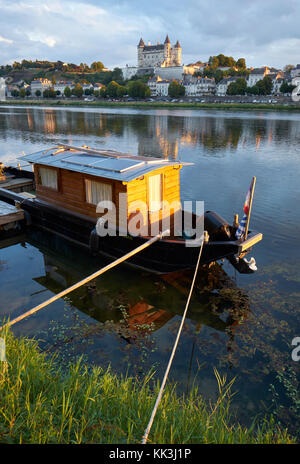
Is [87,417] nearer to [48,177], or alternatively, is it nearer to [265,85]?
[48,177]

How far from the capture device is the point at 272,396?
7.00 meters

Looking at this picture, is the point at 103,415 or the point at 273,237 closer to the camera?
the point at 103,415

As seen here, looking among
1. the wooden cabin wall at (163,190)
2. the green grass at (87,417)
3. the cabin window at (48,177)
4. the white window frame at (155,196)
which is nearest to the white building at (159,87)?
the cabin window at (48,177)

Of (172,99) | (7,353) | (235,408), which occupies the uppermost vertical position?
(172,99)

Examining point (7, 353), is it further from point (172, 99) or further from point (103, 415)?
point (172, 99)

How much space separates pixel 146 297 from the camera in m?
10.8

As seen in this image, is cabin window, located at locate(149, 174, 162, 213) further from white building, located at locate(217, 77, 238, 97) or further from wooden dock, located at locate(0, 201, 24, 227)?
white building, located at locate(217, 77, 238, 97)

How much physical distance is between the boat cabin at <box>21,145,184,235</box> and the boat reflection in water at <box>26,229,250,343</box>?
7.38 feet

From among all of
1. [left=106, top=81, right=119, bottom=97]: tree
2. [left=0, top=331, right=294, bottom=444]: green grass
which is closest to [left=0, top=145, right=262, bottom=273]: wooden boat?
[left=0, top=331, right=294, bottom=444]: green grass

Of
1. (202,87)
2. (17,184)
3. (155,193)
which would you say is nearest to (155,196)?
(155,193)

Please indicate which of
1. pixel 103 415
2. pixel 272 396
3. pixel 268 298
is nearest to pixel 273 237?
pixel 268 298

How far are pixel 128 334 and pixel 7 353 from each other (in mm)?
3799

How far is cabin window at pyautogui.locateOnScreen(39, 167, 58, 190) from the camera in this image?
46.6ft

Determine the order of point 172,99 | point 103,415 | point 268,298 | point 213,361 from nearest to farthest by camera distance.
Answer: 1. point 103,415
2. point 213,361
3. point 268,298
4. point 172,99
